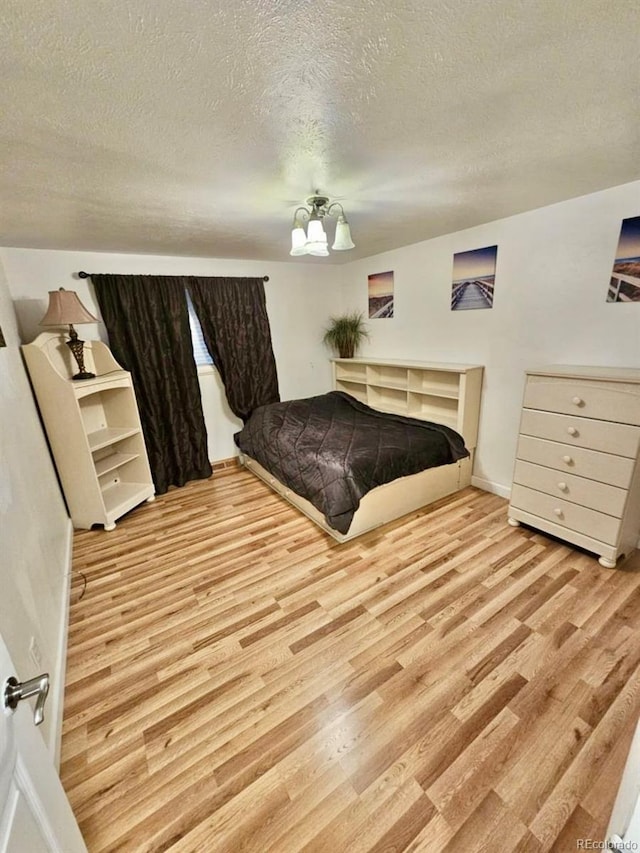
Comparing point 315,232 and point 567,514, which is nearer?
point 315,232

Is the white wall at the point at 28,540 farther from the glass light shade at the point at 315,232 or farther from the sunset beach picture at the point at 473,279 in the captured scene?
the sunset beach picture at the point at 473,279

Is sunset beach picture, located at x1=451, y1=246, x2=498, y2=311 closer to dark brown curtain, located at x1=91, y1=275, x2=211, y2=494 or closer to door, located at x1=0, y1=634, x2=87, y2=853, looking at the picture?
dark brown curtain, located at x1=91, y1=275, x2=211, y2=494

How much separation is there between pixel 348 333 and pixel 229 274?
1486mm

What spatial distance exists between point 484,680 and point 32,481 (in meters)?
2.51

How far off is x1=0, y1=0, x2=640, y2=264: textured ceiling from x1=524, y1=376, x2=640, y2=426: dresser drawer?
1.13m

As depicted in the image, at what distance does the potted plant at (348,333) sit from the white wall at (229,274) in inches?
7.2

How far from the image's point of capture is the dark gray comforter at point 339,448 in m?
2.39

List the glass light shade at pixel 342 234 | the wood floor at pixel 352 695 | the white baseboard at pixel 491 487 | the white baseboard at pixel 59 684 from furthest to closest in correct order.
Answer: the white baseboard at pixel 491 487 < the glass light shade at pixel 342 234 < the white baseboard at pixel 59 684 < the wood floor at pixel 352 695

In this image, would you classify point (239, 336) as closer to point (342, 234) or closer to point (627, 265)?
point (342, 234)

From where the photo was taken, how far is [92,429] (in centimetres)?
314

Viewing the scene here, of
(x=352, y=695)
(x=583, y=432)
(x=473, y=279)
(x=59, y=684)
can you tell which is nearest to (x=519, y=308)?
(x=473, y=279)

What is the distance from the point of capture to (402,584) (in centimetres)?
204

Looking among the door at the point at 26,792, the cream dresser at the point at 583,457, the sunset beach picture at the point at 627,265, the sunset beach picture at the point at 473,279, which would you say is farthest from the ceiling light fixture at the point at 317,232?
the door at the point at 26,792

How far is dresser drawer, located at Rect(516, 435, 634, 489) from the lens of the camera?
1.96 meters
